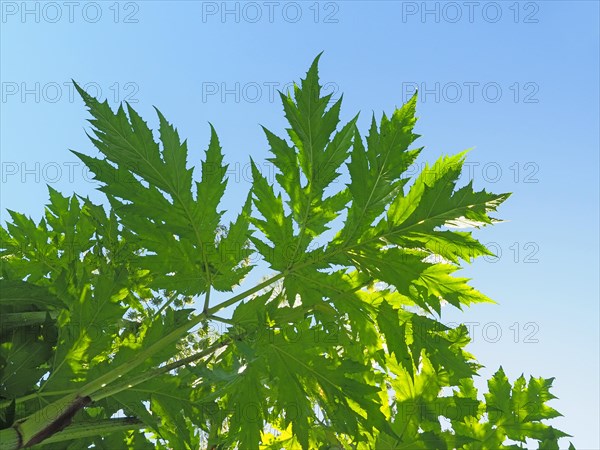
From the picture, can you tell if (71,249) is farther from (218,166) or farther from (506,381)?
(506,381)

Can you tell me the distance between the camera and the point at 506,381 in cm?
316

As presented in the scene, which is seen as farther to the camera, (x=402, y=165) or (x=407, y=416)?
(x=407, y=416)

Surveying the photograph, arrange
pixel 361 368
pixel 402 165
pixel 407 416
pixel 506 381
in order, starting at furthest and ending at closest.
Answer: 1. pixel 506 381
2. pixel 407 416
3. pixel 402 165
4. pixel 361 368

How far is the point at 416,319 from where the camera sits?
2232mm

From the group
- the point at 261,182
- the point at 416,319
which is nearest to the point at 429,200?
the point at 416,319

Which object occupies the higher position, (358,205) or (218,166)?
(218,166)

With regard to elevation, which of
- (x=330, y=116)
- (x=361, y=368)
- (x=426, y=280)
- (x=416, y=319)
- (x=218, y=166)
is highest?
(x=330, y=116)

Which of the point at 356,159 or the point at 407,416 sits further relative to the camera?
the point at 407,416

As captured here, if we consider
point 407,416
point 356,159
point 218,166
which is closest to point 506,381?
point 407,416

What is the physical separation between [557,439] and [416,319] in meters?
1.53

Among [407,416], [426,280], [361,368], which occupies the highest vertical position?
[426,280]

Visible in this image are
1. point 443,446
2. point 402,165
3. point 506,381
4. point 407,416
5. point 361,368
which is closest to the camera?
point 361,368

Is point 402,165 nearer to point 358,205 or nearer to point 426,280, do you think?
point 358,205

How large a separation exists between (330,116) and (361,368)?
3.10ft
